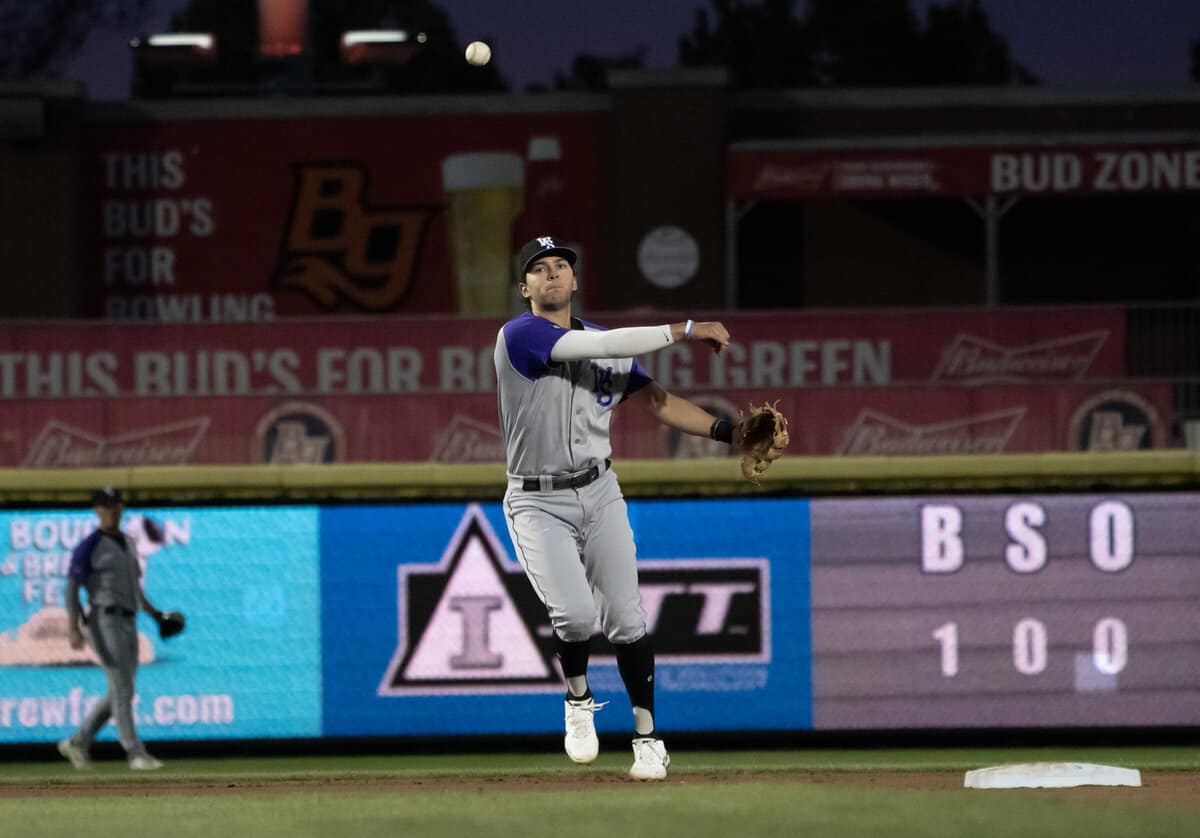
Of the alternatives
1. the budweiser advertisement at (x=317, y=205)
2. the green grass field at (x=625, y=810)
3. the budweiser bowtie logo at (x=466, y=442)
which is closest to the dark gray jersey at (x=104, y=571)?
the green grass field at (x=625, y=810)

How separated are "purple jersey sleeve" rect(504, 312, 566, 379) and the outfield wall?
15.3 ft

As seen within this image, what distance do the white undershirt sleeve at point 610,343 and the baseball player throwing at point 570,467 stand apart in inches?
3.7

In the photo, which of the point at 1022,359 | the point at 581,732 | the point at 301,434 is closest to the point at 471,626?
the point at 301,434

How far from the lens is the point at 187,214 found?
79.2 ft

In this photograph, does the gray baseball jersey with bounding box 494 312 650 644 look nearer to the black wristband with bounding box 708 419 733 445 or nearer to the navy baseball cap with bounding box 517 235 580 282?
the navy baseball cap with bounding box 517 235 580 282

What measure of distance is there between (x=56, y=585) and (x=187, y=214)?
43.6 ft

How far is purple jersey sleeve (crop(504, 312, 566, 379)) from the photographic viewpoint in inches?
261

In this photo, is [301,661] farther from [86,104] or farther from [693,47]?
[693,47]

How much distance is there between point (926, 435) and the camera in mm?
14648

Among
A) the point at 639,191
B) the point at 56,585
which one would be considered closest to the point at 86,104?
the point at 639,191

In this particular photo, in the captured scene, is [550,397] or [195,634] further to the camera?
[195,634]

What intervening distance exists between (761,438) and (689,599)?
4.66 metres

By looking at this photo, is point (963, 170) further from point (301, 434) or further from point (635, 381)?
point (635, 381)

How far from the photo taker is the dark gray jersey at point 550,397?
264 inches
